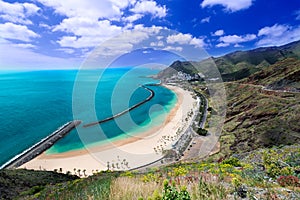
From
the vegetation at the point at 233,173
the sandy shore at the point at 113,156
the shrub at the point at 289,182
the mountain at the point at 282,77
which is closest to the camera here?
the vegetation at the point at 233,173

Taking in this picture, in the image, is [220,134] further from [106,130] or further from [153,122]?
[106,130]

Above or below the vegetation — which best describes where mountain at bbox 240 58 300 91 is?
above

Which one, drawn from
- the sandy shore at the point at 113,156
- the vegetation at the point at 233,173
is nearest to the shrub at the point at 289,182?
the vegetation at the point at 233,173

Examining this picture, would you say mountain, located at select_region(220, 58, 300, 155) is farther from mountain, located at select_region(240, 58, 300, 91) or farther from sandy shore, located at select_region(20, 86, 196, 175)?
sandy shore, located at select_region(20, 86, 196, 175)

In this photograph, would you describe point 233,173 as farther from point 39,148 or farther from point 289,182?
point 39,148

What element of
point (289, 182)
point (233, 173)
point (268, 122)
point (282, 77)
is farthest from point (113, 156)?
point (282, 77)

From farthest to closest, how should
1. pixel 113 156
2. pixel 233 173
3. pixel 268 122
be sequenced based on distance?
pixel 268 122 < pixel 113 156 < pixel 233 173

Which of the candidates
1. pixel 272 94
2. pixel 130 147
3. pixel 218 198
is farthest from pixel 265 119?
pixel 218 198

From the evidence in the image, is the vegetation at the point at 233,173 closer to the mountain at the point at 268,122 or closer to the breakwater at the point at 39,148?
the mountain at the point at 268,122

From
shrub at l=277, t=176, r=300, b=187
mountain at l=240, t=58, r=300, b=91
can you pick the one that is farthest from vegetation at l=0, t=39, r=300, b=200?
mountain at l=240, t=58, r=300, b=91
